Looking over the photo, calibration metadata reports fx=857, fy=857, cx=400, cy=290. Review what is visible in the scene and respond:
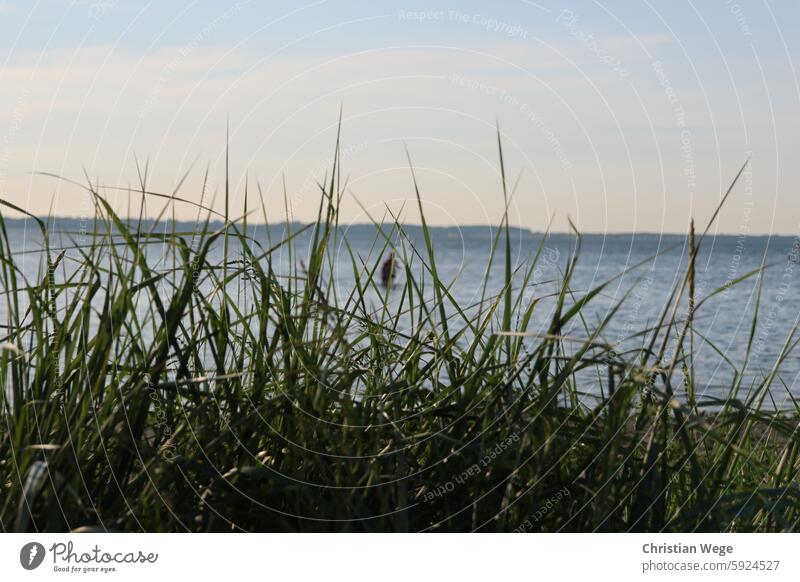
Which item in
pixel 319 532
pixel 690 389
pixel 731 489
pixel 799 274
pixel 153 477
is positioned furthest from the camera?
pixel 799 274

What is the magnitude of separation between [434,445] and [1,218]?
998 mm

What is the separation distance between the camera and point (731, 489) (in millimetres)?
2105
